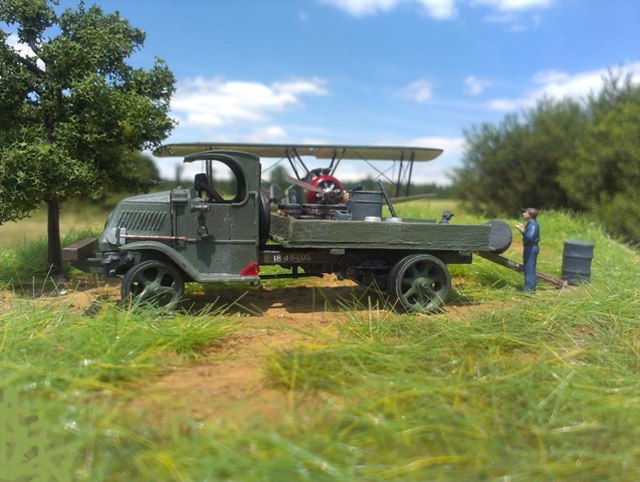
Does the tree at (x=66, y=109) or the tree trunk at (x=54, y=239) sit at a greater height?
the tree at (x=66, y=109)

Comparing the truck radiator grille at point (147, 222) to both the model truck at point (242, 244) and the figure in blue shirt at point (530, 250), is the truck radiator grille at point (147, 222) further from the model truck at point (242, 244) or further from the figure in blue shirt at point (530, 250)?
the figure in blue shirt at point (530, 250)

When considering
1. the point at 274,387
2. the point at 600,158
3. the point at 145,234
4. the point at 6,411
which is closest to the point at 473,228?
the point at 274,387

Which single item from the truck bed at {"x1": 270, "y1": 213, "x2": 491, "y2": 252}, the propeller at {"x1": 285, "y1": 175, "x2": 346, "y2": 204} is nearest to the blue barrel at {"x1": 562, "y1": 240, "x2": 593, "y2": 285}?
the truck bed at {"x1": 270, "y1": 213, "x2": 491, "y2": 252}

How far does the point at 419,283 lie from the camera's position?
616 cm

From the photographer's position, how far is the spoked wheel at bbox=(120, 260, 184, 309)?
552cm

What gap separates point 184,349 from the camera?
4.36m

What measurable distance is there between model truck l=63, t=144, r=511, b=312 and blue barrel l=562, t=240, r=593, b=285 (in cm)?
234

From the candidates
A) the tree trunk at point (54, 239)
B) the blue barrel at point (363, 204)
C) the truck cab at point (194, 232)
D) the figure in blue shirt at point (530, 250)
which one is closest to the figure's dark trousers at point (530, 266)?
the figure in blue shirt at point (530, 250)

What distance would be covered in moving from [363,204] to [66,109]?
5019 millimetres

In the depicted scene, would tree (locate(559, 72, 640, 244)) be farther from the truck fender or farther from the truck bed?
the truck fender

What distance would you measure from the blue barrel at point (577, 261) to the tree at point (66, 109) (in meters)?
6.98

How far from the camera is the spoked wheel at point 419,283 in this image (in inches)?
238

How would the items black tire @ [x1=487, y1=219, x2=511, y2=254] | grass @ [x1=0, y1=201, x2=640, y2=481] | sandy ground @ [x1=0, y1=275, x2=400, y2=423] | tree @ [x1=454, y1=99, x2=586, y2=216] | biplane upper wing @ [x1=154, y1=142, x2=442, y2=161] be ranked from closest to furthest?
grass @ [x1=0, y1=201, x2=640, y2=481] → sandy ground @ [x1=0, y1=275, x2=400, y2=423] → black tire @ [x1=487, y1=219, x2=511, y2=254] → biplane upper wing @ [x1=154, y1=142, x2=442, y2=161] → tree @ [x1=454, y1=99, x2=586, y2=216]

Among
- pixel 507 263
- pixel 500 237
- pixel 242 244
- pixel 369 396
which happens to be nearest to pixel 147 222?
pixel 242 244
